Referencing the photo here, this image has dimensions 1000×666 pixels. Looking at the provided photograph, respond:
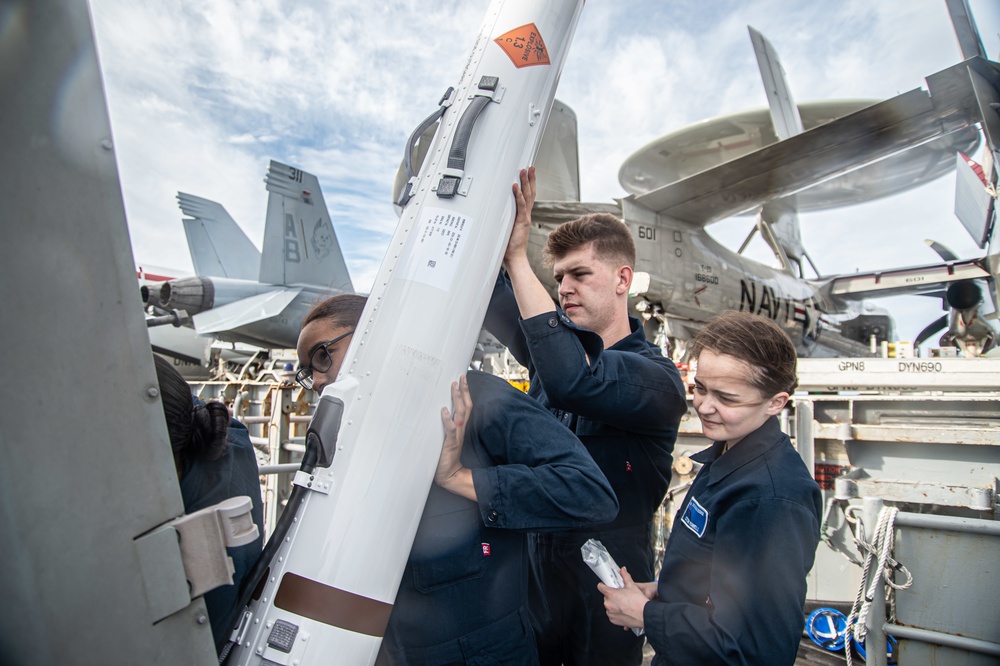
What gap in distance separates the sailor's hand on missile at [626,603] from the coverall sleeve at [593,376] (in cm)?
52

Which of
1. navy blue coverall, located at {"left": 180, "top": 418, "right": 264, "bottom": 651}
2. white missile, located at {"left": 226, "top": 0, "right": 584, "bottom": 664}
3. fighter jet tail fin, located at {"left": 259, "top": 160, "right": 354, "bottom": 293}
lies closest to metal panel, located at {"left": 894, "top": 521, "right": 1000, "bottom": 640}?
white missile, located at {"left": 226, "top": 0, "right": 584, "bottom": 664}

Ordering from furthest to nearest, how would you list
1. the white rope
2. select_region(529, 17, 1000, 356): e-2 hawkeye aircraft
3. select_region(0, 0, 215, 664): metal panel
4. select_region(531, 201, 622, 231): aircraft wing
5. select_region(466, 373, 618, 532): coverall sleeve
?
select_region(531, 201, 622, 231): aircraft wing < select_region(529, 17, 1000, 356): e-2 hawkeye aircraft < the white rope < select_region(466, 373, 618, 532): coverall sleeve < select_region(0, 0, 215, 664): metal panel

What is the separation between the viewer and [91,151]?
2.71 feet

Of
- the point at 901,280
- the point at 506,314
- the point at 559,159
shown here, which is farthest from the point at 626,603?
the point at 901,280

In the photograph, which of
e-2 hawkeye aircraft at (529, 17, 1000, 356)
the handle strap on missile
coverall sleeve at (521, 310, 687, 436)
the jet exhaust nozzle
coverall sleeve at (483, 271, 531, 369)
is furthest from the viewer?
the jet exhaust nozzle

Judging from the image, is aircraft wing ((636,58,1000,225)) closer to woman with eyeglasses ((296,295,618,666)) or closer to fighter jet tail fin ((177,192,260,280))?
woman with eyeglasses ((296,295,618,666))

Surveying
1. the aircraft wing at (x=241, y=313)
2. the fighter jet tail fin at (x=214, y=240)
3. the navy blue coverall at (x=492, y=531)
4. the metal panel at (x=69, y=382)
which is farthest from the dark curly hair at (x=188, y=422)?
the fighter jet tail fin at (x=214, y=240)

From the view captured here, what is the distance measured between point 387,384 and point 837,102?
18.6m

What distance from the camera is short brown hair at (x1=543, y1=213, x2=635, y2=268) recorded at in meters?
2.05

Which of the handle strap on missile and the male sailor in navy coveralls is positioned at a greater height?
the handle strap on missile

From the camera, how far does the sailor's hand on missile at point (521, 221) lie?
6.12 feet

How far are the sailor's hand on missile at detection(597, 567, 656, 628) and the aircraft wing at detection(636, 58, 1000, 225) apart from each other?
6756mm

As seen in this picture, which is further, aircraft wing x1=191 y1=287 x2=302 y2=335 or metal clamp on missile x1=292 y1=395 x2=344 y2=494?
aircraft wing x1=191 y1=287 x2=302 y2=335

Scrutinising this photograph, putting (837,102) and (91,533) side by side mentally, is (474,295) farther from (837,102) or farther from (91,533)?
(837,102)
